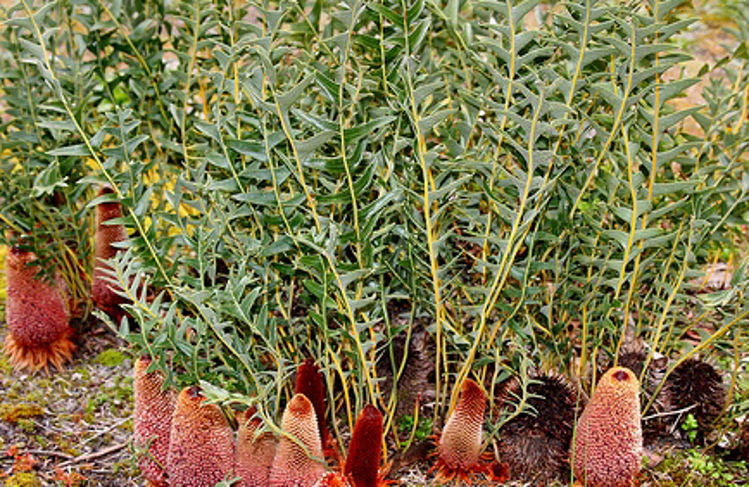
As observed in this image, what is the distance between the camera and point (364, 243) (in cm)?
128

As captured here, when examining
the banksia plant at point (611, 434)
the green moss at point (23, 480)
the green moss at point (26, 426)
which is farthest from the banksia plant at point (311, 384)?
the green moss at point (26, 426)

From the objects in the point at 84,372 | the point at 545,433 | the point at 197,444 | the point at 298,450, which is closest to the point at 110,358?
the point at 84,372

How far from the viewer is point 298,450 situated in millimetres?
1268

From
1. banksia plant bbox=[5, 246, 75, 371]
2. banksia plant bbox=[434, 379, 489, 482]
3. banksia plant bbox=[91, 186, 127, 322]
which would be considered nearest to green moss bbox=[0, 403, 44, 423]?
banksia plant bbox=[5, 246, 75, 371]

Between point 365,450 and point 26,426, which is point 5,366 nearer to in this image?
point 26,426

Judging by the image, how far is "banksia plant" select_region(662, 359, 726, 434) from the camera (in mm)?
1551

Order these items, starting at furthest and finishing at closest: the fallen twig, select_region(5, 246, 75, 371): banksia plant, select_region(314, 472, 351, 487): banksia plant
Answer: select_region(5, 246, 75, 371): banksia plant
the fallen twig
select_region(314, 472, 351, 487): banksia plant

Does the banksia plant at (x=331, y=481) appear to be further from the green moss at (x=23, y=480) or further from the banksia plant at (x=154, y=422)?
the green moss at (x=23, y=480)

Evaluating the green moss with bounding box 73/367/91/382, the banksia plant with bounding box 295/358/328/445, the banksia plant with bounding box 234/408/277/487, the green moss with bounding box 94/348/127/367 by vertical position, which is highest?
the banksia plant with bounding box 295/358/328/445

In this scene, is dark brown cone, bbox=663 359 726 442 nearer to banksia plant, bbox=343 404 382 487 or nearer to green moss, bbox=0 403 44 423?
banksia plant, bbox=343 404 382 487

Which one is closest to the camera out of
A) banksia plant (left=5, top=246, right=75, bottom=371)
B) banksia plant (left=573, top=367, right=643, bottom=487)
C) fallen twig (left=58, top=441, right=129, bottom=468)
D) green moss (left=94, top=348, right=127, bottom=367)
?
banksia plant (left=573, top=367, right=643, bottom=487)

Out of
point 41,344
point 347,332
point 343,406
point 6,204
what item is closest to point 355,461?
point 347,332

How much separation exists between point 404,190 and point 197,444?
1.79 ft

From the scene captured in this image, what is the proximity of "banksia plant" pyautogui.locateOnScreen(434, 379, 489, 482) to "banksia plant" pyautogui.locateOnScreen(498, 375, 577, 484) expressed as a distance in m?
0.08
